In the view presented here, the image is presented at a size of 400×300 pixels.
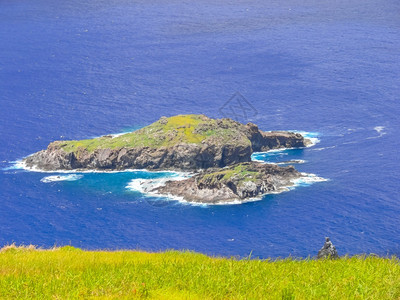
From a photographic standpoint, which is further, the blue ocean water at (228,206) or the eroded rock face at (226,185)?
the eroded rock face at (226,185)

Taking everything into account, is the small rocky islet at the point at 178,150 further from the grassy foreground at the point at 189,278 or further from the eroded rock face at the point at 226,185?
the grassy foreground at the point at 189,278

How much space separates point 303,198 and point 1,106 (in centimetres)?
10417

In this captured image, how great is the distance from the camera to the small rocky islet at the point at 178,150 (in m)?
136

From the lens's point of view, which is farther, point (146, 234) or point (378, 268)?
point (146, 234)

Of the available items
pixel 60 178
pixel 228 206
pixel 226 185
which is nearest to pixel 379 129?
pixel 226 185

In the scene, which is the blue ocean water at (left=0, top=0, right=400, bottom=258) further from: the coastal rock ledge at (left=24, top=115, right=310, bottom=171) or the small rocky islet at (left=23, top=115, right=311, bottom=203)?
the coastal rock ledge at (left=24, top=115, right=310, bottom=171)

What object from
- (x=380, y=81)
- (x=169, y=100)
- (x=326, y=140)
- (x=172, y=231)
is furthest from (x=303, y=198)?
(x=380, y=81)

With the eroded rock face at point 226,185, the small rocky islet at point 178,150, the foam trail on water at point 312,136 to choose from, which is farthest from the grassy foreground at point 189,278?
the foam trail on water at point 312,136

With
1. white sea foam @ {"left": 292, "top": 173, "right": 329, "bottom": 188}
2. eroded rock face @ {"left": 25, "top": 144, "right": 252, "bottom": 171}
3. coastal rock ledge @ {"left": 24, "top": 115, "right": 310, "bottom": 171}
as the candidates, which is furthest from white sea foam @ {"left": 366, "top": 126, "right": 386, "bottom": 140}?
eroded rock face @ {"left": 25, "top": 144, "right": 252, "bottom": 171}

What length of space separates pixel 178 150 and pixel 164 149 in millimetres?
3181

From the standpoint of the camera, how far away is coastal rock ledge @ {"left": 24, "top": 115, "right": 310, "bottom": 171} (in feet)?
454

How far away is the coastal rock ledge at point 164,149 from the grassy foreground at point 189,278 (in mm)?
115013

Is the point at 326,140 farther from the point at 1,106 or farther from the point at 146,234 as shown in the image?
the point at 1,106

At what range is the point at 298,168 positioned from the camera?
137m
